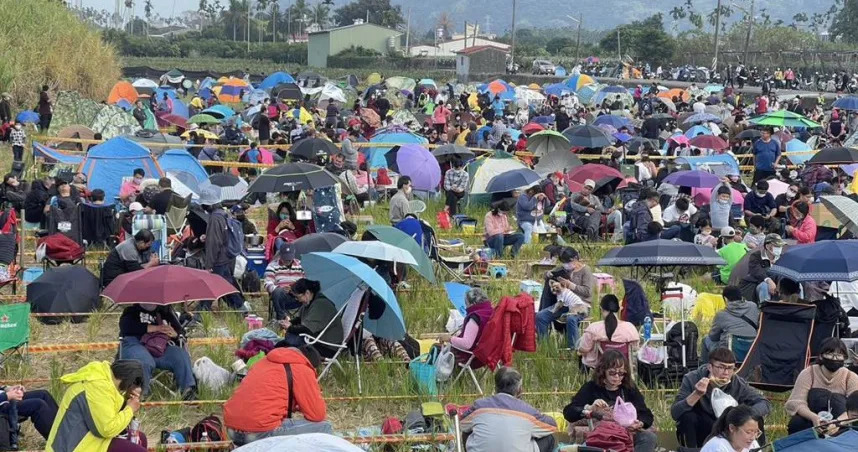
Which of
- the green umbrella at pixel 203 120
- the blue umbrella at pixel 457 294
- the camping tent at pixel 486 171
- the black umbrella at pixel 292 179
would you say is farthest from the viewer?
the green umbrella at pixel 203 120

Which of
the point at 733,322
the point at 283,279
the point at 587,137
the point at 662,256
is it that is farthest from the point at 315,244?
the point at 587,137

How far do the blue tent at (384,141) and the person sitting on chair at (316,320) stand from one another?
10088 millimetres

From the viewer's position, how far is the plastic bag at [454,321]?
9570mm

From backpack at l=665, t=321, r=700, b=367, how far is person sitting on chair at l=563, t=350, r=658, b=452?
5.23 ft

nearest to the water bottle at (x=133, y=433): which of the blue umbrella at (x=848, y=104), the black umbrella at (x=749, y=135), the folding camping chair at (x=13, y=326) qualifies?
the folding camping chair at (x=13, y=326)

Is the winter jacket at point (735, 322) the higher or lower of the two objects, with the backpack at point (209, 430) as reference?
higher

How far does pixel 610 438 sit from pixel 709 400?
642 mm

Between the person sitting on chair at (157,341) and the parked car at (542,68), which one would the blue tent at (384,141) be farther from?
the parked car at (542,68)

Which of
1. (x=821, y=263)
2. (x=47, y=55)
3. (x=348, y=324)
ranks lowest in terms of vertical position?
(x=348, y=324)

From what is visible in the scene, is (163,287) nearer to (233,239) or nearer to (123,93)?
(233,239)

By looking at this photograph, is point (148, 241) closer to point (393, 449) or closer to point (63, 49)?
point (393, 449)

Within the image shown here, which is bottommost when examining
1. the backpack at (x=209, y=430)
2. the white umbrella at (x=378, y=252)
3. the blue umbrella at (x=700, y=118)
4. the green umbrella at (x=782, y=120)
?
the backpack at (x=209, y=430)

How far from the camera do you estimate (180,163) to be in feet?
50.9

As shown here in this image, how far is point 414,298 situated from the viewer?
10.8m
